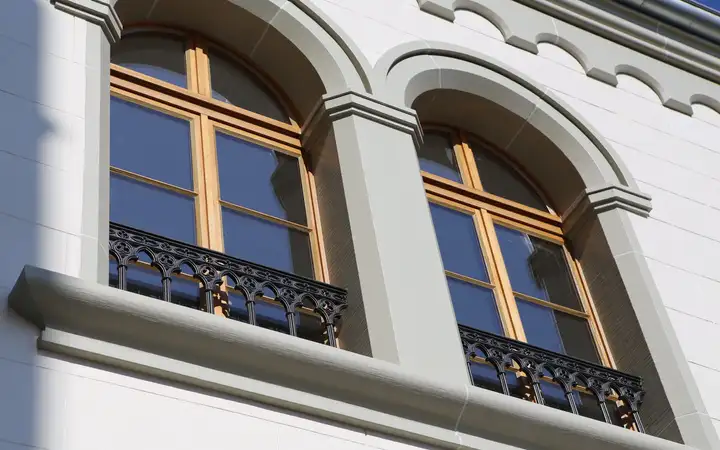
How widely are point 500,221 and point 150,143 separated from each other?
2.49 m

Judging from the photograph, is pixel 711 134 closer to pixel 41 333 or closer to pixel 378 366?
pixel 378 366

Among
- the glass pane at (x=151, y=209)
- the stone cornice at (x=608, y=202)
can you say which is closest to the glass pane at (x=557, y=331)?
the stone cornice at (x=608, y=202)

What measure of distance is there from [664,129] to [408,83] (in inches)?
91.6

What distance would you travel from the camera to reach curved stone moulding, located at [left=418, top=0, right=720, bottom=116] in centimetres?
977

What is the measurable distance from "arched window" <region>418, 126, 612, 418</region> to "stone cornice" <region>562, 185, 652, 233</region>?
0.19 m

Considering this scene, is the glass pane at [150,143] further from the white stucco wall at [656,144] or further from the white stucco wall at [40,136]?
the white stucco wall at [656,144]

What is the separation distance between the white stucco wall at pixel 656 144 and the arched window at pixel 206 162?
84cm

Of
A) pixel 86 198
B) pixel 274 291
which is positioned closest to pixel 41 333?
pixel 86 198

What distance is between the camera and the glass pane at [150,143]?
24.4ft

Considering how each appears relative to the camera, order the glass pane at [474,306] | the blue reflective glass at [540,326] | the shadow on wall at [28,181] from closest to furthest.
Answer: the shadow on wall at [28,181], the glass pane at [474,306], the blue reflective glass at [540,326]

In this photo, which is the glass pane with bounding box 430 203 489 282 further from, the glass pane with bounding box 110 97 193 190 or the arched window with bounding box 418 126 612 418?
the glass pane with bounding box 110 97 193 190

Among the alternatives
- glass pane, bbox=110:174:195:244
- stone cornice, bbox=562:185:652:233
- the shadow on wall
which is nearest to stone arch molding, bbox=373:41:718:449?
stone cornice, bbox=562:185:652:233

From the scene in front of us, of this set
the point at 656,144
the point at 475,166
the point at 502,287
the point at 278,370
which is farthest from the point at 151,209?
the point at 656,144

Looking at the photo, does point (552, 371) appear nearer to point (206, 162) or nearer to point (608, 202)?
point (608, 202)
